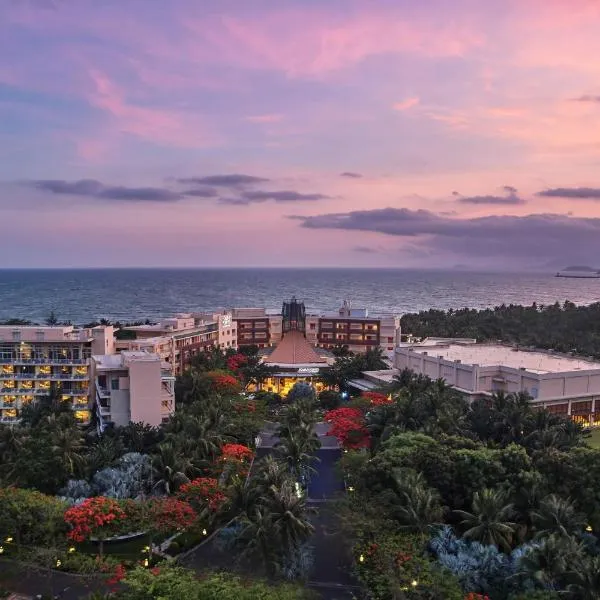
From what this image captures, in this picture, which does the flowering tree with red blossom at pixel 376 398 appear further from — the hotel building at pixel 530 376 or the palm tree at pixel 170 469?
the palm tree at pixel 170 469

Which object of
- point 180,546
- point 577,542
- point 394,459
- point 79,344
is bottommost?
point 180,546

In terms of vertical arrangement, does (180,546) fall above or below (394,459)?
below

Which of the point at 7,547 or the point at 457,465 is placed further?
the point at 457,465

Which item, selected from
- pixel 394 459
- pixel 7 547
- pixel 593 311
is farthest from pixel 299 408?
pixel 593 311

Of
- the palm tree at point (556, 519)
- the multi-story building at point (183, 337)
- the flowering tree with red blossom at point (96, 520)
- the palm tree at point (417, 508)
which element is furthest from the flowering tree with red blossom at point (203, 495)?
the multi-story building at point (183, 337)

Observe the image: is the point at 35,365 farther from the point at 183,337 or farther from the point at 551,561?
the point at 551,561

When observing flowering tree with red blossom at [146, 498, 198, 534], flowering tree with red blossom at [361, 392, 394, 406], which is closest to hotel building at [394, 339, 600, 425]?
flowering tree with red blossom at [361, 392, 394, 406]

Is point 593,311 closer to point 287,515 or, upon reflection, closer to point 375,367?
point 375,367
